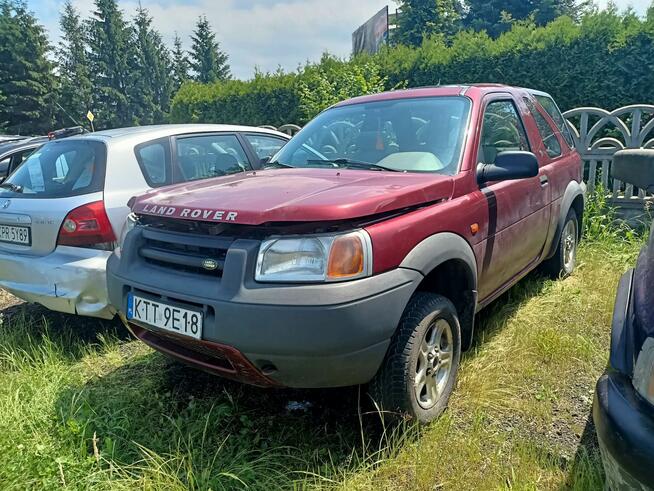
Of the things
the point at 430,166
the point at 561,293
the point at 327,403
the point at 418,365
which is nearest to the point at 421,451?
the point at 418,365

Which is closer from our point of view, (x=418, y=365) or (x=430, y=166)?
(x=418, y=365)

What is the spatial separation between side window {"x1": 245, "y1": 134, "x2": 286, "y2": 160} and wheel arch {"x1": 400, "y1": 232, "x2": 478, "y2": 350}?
269 cm

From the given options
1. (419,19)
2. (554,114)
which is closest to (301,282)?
(554,114)

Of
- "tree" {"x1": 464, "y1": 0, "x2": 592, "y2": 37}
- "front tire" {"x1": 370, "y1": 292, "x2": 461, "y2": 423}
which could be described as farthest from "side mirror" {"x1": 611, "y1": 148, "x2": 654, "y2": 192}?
"tree" {"x1": 464, "y1": 0, "x2": 592, "y2": 37}

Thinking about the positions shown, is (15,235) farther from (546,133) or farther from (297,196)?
(546,133)

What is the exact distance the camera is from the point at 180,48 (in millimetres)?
57094

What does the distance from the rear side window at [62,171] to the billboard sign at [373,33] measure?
16317 mm

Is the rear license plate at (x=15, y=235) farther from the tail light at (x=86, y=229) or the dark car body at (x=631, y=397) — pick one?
the dark car body at (x=631, y=397)

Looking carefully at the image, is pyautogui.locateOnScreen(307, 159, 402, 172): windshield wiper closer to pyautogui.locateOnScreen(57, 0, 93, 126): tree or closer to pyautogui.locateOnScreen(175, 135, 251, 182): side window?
pyautogui.locateOnScreen(175, 135, 251, 182): side window

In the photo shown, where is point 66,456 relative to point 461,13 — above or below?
below

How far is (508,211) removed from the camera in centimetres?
307

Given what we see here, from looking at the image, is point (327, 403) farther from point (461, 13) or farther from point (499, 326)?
point (461, 13)

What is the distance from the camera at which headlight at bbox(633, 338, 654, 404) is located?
1344mm

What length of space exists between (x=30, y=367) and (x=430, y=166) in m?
2.76
